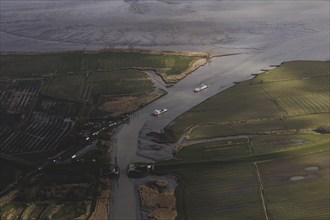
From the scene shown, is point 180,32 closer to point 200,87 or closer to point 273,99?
point 200,87

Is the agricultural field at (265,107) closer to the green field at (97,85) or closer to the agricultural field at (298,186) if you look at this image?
the agricultural field at (298,186)

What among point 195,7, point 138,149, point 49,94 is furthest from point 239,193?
point 195,7

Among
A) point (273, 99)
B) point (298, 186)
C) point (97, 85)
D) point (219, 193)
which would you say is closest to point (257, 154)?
point (298, 186)

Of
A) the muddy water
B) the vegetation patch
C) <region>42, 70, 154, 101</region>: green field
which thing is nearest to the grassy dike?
the vegetation patch

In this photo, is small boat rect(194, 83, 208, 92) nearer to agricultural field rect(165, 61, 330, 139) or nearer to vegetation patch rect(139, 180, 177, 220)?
agricultural field rect(165, 61, 330, 139)

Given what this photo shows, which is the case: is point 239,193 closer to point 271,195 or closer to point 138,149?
point 271,195
